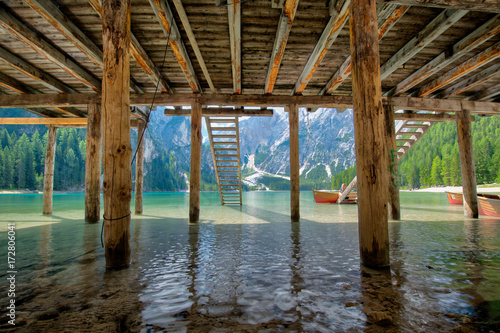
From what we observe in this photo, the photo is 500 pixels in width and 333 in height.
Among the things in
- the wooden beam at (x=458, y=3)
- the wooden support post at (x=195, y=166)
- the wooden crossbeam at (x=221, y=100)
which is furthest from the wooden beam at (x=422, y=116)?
the wooden support post at (x=195, y=166)

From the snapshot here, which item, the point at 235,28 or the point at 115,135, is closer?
the point at 115,135

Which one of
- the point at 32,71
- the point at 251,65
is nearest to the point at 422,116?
the point at 251,65

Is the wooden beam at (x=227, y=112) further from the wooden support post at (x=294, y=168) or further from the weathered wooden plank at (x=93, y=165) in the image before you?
the weathered wooden plank at (x=93, y=165)

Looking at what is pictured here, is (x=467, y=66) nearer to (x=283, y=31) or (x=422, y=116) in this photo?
(x=422, y=116)

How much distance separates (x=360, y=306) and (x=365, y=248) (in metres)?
1.43

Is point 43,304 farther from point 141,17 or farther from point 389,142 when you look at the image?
point 389,142

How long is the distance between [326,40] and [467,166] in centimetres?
864

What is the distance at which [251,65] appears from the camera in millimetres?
7902

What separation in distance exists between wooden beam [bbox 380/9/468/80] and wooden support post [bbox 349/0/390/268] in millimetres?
3317

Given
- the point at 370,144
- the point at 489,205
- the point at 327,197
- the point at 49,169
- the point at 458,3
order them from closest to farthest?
the point at 370,144 → the point at 458,3 → the point at 489,205 → the point at 49,169 → the point at 327,197

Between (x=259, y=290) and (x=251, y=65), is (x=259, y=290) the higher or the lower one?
the lower one

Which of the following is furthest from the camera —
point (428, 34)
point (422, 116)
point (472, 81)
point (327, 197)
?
point (327, 197)

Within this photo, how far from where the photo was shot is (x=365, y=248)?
3590mm

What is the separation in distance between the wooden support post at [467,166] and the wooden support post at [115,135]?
40.5 feet
